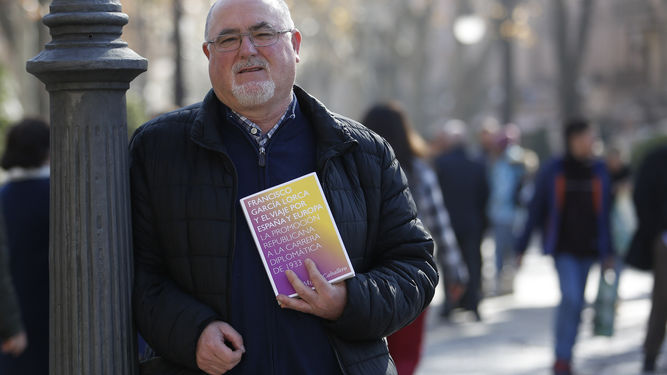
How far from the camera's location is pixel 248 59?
3.34m

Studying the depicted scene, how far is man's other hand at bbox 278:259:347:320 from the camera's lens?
324 centimetres

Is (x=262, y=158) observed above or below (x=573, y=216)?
above

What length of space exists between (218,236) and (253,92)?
44 cm

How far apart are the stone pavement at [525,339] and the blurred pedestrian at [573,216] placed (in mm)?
591

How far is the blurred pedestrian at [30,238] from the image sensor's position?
18.7ft

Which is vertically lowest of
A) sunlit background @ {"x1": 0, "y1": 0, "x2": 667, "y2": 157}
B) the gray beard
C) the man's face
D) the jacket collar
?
the jacket collar

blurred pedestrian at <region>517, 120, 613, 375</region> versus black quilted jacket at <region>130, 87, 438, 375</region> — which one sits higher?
black quilted jacket at <region>130, 87, 438, 375</region>

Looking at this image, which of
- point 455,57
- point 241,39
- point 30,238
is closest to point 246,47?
point 241,39

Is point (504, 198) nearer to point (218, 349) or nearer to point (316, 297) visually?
point (316, 297)

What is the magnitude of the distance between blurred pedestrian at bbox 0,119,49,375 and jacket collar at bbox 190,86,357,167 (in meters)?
2.56

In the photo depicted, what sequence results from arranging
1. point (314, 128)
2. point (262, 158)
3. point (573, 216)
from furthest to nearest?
point (573, 216) < point (314, 128) < point (262, 158)

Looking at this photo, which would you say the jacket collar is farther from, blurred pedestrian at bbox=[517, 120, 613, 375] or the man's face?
blurred pedestrian at bbox=[517, 120, 613, 375]

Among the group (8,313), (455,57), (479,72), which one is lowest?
(8,313)

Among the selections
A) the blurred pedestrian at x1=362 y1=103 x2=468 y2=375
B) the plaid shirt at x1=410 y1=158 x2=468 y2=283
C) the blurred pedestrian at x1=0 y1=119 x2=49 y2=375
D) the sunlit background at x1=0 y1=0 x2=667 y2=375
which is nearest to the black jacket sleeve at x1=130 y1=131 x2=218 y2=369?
the blurred pedestrian at x1=0 y1=119 x2=49 y2=375
